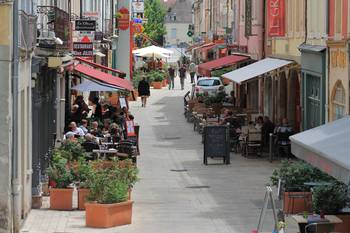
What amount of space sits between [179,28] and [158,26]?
3610cm

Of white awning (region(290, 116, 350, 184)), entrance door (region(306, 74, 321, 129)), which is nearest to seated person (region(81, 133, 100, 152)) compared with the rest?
entrance door (region(306, 74, 321, 129))

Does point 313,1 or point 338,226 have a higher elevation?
point 313,1

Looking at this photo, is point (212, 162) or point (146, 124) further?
point (146, 124)

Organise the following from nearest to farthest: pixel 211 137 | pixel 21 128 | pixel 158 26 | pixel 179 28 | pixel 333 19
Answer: pixel 21 128
pixel 333 19
pixel 211 137
pixel 158 26
pixel 179 28

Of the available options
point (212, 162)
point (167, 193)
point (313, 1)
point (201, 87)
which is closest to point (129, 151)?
point (167, 193)

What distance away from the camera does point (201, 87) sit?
52.5 m

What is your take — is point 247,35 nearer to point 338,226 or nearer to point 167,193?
point 167,193

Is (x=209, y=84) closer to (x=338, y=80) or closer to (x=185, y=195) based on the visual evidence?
(x=338, y=80)

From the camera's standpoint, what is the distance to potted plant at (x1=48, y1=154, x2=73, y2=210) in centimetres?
2019

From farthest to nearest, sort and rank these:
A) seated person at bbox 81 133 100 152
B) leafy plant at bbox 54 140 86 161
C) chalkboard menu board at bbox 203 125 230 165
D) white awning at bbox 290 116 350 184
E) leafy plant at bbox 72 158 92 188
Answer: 1. chalkboard menu board at bbox 203 125 230 165
2. seated person at bbox 81 133 100 152
3. leafy plant at bbox 54 140 86 161
4. leafy plant at bbox 72 158 92 188
5. white awning at bbox 290 116 350 184

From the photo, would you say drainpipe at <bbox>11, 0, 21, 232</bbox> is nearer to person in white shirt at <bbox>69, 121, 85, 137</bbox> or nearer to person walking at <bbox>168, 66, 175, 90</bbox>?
person in white shirt at <bbox>69, 121, 85, 137</bbox>

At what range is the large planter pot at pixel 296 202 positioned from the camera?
19.2 m

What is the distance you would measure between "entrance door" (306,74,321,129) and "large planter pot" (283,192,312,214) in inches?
Result: 359

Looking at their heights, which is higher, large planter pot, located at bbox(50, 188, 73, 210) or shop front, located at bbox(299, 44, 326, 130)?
shop front, located at bbox(299, 44, 326, 130)
